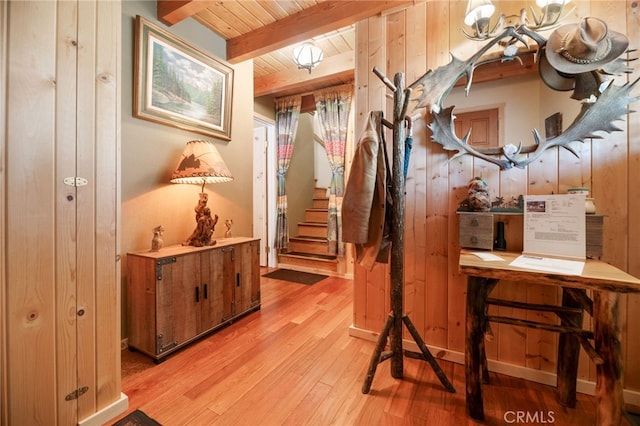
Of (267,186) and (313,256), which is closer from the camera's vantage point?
(313,256)

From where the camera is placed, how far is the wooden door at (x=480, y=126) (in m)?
1.52

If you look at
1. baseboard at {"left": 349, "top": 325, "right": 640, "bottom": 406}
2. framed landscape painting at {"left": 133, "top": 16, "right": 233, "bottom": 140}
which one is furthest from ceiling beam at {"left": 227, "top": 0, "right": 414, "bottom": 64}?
baseboard at {"left": 349, "top": 325, "right": 640, "bottom": 406}

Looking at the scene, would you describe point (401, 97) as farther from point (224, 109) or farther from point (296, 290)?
point (296, 290)

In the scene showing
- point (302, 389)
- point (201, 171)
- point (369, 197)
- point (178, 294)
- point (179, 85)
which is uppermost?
point (179, 85)

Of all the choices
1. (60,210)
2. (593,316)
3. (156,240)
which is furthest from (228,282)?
(593,316)

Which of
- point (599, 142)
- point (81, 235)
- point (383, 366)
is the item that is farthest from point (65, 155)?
point (599, 142)

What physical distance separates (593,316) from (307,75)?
3.30 meters

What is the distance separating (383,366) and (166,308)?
1.44 meters

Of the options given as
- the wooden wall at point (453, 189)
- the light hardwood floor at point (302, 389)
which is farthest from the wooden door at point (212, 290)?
the wooden wall at point (453, 189)

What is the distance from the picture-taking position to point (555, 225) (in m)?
1.27

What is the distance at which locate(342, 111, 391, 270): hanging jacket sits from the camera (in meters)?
1.31

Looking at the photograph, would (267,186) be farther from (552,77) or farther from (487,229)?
(552,77)

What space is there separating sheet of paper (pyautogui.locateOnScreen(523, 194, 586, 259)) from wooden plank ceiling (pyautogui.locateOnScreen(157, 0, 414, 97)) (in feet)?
5.12

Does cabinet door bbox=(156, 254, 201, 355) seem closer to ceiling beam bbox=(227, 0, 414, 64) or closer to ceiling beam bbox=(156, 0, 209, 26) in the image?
ceiling beam bbox=(156, 0, 209, 26)
